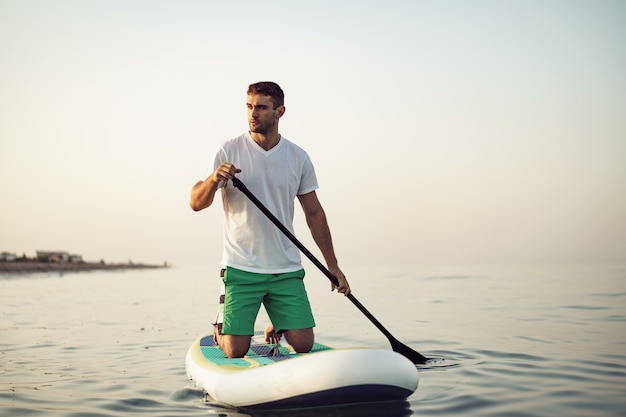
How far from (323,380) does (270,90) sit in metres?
2.57

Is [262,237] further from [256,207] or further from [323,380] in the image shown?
[323,380]

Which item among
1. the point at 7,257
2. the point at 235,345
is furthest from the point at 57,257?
the point at 235,345

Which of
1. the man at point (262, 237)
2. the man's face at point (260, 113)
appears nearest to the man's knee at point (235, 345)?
the man at point (262, 237)

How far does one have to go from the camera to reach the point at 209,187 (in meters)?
5.31

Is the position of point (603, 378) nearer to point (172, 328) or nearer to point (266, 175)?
point (266, 175)

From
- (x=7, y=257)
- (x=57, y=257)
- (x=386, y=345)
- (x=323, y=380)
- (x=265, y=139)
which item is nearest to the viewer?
(x=323, y=380)

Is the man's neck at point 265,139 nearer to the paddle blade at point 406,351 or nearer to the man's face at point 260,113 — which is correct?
the man's face at point 260,113

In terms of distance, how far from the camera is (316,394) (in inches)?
182

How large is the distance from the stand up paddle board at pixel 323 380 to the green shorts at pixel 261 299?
25.3 inches

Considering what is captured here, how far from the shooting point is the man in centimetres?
566

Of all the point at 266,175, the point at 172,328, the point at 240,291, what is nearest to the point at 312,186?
the point at 266,175

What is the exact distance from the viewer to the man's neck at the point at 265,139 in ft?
18.7

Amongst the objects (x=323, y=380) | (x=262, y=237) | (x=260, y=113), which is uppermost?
(x=260, y=113)

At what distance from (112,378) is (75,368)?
2.97ft
